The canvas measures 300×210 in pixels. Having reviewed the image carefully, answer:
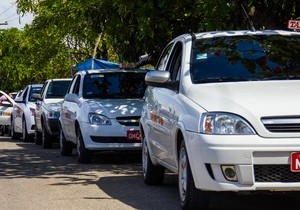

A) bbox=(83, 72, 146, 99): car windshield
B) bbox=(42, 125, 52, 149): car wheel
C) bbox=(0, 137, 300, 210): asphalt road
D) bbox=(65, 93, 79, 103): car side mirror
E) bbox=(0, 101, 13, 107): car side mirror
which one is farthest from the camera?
bbox=(0, 101, 13, 107): car side mirror

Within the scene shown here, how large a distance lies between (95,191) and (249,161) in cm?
329

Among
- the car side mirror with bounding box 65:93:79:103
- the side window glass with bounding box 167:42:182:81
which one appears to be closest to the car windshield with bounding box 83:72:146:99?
the car side mirror with bounding box 65:93:79:103

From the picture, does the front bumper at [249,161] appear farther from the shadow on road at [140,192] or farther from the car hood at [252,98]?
the shadow on road at [140,192]

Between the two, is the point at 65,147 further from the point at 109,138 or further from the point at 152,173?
the point at 152,173

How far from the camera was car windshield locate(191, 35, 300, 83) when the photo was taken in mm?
7695

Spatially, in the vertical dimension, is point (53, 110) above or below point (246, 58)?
below

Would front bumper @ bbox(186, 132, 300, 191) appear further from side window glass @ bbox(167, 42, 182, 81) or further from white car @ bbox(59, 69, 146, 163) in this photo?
white car @ bbox(59, 69, 146, 163)

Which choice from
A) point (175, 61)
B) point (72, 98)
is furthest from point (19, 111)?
point (175, 61)

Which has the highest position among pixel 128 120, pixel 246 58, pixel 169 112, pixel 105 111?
pixel 246 58

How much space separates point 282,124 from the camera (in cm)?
657

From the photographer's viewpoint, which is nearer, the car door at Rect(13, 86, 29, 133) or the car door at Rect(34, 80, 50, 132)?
the car door at Rect(34, 80, 50, 132)

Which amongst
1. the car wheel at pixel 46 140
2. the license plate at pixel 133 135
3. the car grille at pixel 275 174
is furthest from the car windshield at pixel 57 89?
the car grille at pixel 275 174

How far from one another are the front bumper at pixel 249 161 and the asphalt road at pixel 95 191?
45.6 inches

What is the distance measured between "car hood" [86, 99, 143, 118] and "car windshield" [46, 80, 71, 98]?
615cm
